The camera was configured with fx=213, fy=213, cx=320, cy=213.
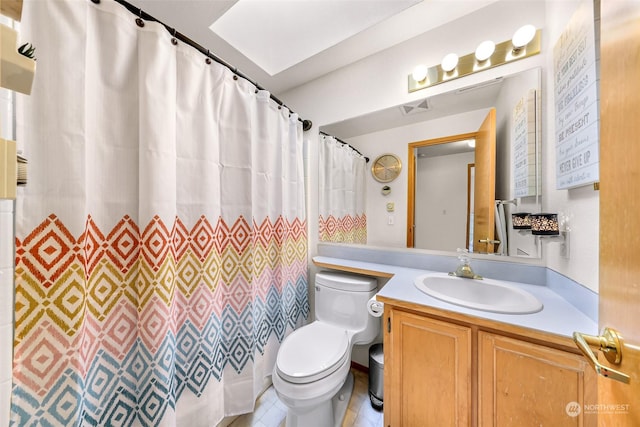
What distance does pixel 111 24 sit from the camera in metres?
0.77

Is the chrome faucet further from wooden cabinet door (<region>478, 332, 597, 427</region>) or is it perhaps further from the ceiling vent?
the ceiling vent

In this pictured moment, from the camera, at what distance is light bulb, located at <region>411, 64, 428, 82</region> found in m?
1.33

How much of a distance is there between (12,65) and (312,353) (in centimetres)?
135

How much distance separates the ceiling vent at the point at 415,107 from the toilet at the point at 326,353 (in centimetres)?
116

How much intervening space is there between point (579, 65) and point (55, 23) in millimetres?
1757

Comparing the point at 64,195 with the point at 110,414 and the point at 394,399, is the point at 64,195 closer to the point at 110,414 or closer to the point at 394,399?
the point at 110,414

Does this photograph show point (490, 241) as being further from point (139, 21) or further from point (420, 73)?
point (139, 21)

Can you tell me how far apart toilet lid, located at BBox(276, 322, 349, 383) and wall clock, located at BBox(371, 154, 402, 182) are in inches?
42.7

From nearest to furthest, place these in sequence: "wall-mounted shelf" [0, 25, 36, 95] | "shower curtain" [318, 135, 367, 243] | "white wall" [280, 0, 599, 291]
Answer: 1. "wall-mounted shelf" [0, 25, 36, 95]
2. "white wall" [280, 0, 599, 291]
3. "shower curtain" [318, 135, 367, 243]

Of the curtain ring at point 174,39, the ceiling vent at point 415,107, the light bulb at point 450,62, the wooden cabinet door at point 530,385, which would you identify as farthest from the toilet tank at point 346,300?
the curtain ring at point 174,39

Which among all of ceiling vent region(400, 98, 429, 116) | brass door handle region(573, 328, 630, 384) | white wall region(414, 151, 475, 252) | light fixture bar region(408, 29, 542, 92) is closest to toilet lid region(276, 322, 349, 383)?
white wall region(414, 151, 475, 252)

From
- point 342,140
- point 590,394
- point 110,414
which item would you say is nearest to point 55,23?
point 110,414

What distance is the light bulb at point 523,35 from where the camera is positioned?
3.47ft

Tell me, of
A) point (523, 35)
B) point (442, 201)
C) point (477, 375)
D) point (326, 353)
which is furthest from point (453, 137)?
point (326, 353)
